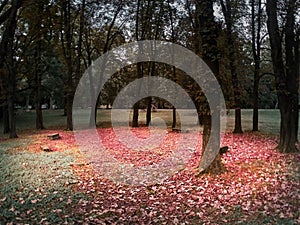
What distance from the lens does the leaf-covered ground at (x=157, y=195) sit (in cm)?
392

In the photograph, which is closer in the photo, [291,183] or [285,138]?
[291,183]

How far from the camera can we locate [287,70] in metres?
7.84

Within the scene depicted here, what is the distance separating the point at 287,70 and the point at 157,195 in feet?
16.7

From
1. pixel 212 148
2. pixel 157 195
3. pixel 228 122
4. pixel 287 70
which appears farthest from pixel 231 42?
Answer: pixel 228 122

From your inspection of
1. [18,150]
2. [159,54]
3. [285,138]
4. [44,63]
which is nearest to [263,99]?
[159,54]

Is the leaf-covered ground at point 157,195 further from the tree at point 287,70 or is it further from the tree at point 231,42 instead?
the tree at point 231,42

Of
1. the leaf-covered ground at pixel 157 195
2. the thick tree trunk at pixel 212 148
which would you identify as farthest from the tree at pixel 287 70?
the thick tree trunk at pixel 212 148

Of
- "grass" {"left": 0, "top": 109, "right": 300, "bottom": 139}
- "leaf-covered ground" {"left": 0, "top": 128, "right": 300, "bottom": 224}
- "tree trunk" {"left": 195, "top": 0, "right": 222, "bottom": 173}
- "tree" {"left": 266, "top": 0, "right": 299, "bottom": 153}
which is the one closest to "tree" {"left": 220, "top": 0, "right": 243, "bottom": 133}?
"tree" {"left": 266, "top": 0, "right": 299, "bottom": 153}

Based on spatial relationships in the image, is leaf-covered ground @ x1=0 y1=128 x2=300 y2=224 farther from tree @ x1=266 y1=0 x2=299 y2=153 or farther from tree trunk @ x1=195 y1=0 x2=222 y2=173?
tree @ x1=266 y1=0 x2=299 y2=153

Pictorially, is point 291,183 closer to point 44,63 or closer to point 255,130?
point 255,130

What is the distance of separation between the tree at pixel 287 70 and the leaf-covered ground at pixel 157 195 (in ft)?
2.18

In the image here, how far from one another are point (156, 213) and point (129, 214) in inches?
14.3

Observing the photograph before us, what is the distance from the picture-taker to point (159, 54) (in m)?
16.6

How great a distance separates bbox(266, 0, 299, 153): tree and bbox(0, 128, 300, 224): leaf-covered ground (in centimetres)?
66
